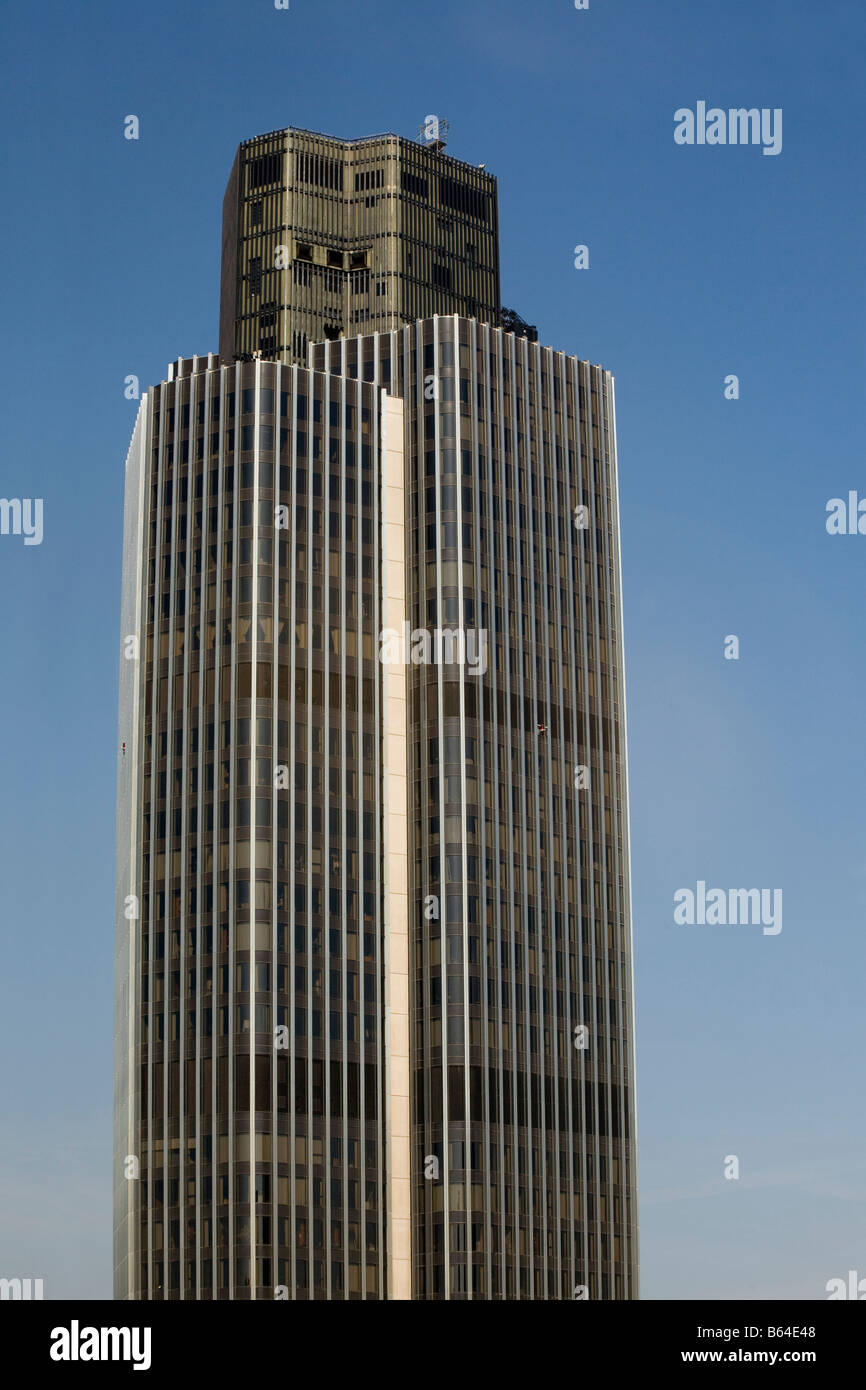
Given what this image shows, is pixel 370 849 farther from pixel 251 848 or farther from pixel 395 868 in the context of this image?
pixel 251 848

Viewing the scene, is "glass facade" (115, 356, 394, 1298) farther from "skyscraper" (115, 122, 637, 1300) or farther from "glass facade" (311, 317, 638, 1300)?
"glass facade" (311, 317, 638, 1300)

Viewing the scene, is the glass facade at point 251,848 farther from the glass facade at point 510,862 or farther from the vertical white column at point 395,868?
the glass facade at point 510,862

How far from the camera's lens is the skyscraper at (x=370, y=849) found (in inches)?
6565

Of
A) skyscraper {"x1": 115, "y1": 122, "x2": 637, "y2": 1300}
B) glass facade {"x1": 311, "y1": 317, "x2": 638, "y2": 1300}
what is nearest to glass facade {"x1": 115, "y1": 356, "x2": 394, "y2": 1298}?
skyscraper {"x1": 115, "y1": 122, "x2": 637, "y2": 1300}

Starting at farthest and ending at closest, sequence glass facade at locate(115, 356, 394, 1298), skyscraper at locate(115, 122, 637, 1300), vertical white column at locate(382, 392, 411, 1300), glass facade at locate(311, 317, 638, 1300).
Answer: glass facade at locate(311, 317, 638, 1300), vertical white column at locate(382, 392, 411, 1300), skyscraper at locate(115, 122, 637, 1300), glass facade at locate(115, 356, 394, 1298)

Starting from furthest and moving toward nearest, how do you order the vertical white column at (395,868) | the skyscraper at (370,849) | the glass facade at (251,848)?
the vertical white column at (395,868), the skyscraper at (370,849), the glass facade at (251,848)

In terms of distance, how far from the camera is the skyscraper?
16675cm

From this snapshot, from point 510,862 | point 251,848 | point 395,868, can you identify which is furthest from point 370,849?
point 510,862

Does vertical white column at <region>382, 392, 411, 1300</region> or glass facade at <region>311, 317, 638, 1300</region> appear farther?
glass facade at <region>311, 317, 638, 1300</region>

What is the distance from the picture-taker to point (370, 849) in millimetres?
179500

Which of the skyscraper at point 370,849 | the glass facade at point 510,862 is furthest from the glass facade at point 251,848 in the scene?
the glass facade at point 510,862

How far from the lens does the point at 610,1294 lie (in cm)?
17575
